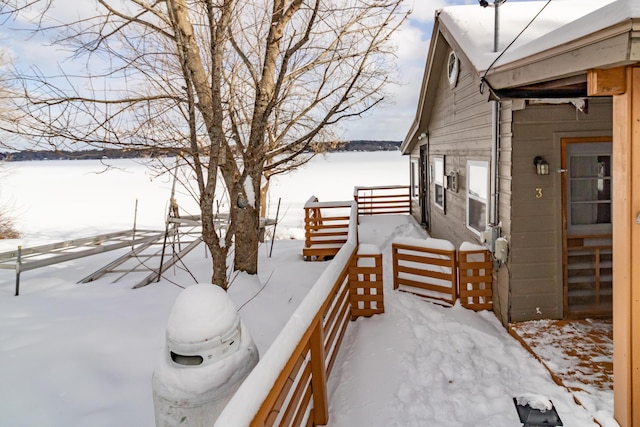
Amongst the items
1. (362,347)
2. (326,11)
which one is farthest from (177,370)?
(326,11)

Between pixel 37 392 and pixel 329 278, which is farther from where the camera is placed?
pixel 37 392

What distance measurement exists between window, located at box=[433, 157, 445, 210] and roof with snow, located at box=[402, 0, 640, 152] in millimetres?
1651

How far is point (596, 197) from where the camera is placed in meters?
4.80

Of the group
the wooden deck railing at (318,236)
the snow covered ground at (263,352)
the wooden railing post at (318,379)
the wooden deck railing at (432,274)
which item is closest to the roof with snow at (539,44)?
the snow covered ground at (263,352)

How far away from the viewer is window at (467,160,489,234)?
584 centimetres

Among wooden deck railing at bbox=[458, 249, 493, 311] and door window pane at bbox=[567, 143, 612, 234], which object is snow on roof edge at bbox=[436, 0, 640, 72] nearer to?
door window pane at bbox=[567, 143, 612, 234]

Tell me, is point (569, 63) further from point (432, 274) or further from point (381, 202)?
point (381, 202)

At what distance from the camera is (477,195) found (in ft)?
20.6

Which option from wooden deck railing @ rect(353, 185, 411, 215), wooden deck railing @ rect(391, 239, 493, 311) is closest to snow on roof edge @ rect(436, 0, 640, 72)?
wooden deck railing @ rect(391, 239, 493, 311)

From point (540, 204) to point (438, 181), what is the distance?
192 inches

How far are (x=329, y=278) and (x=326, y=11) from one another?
5.37 m

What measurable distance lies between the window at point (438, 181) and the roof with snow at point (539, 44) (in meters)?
1.65

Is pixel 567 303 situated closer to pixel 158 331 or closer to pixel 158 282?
pixel 158 331

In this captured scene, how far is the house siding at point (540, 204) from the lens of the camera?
183 inches
